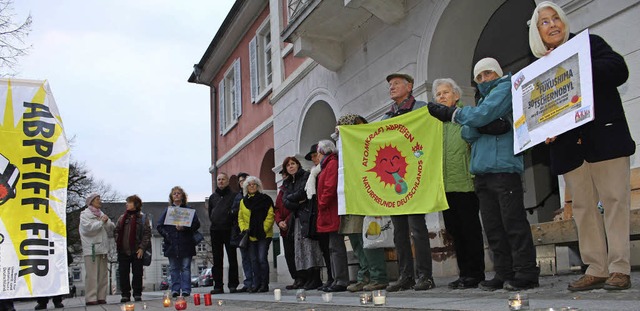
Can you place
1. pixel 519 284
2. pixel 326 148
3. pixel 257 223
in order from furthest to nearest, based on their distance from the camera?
1. pixel 257 223
2. pixel 326 148
3. pixel 519 284

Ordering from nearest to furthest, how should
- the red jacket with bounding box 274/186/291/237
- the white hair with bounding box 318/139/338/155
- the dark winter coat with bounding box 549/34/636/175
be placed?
the dark winter coat with bounding box 549/34/636/175
the white hair with bounding box 318/139/338/155
the red jacket with bounding box 274/186/291/237

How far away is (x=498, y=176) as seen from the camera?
16.8 ft

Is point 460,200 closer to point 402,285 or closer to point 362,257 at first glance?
point 402,285

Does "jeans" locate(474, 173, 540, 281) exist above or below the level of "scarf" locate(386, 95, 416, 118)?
below

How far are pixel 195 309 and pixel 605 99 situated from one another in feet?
14.0

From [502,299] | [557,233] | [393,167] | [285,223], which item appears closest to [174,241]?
[285,223]

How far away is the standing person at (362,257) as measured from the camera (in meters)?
7.05

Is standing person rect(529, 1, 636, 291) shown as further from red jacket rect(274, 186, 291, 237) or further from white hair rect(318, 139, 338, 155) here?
red jacket rect(274, 186, 291, 237)

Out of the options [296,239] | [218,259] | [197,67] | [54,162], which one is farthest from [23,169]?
[197,67]

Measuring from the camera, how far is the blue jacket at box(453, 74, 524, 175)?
5016 millimetres

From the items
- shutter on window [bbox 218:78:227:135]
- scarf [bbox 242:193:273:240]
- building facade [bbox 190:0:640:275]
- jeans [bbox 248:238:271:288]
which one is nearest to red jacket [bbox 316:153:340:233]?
building facade [bbox 190:0:640:275]

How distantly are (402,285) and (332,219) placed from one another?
4.71ft

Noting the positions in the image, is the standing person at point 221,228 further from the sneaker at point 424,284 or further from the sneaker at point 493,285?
the sneaker at point 493,285

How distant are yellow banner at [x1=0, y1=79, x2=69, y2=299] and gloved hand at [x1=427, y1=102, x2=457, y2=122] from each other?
10.3 feet
